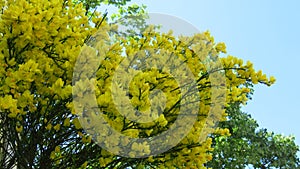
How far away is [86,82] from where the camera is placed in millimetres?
3125

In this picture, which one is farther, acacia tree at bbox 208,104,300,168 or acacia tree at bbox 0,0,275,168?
acacia tree at bbox 208,104,300,168

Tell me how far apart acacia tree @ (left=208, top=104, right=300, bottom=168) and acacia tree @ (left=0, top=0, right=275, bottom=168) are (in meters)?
10.6

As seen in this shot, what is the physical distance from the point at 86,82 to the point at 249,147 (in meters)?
12.8

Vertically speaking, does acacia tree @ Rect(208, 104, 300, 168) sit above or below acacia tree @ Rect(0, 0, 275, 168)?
above

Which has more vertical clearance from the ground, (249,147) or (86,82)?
(249,147)

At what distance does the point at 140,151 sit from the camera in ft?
11.0

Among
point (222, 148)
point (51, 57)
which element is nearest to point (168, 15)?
point (51, 57)

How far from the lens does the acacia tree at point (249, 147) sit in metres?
14.4

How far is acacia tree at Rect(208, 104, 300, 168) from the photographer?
47.4ft

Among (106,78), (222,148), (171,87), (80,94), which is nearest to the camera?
(80,94)

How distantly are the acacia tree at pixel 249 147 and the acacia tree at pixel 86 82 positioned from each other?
10.6 m

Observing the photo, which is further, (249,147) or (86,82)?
(249,147)

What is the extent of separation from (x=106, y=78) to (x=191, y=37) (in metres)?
1.20

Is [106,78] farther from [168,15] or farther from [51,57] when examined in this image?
[168,15]
